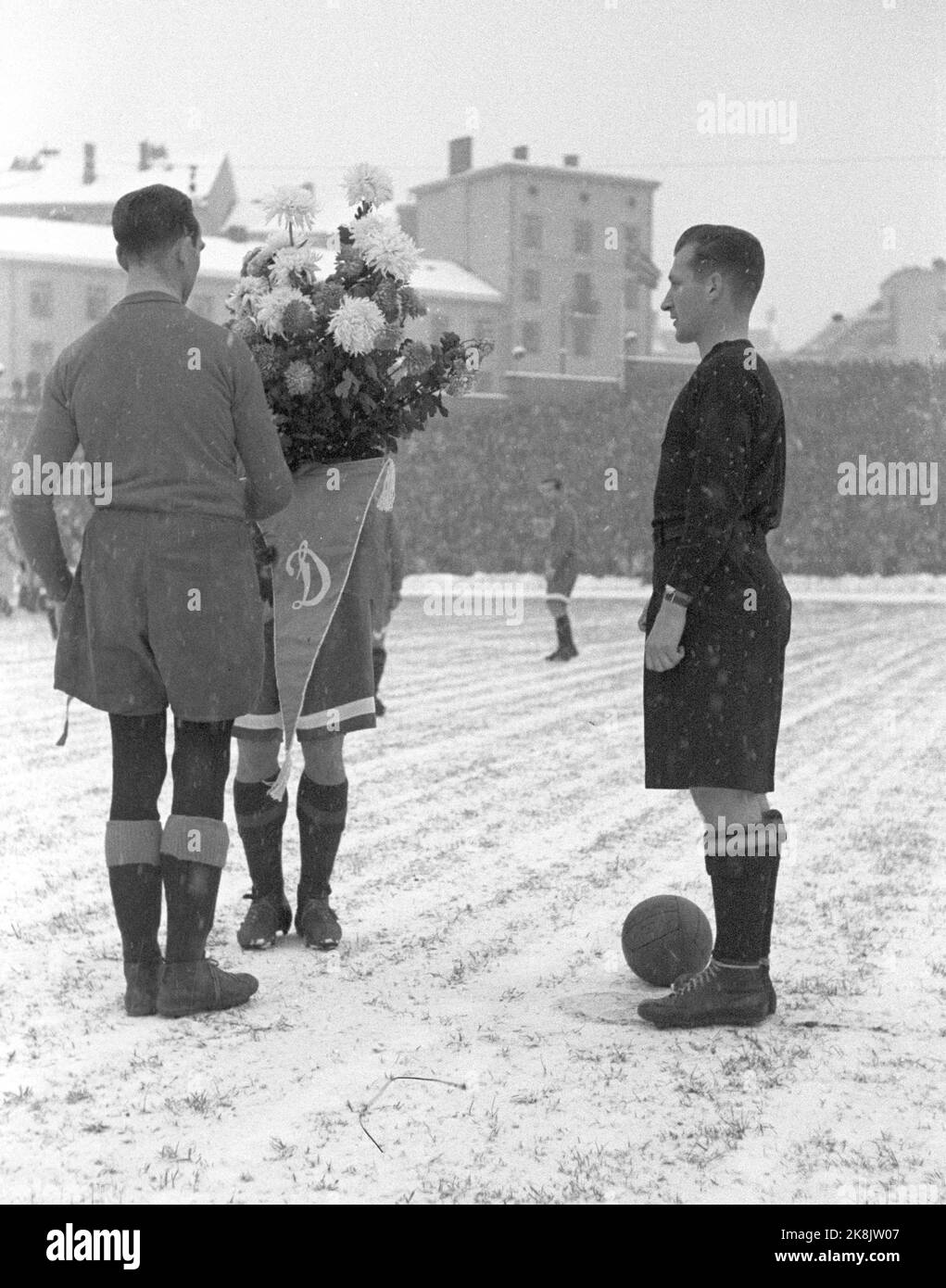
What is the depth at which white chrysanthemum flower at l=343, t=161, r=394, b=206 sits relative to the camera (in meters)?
5.14

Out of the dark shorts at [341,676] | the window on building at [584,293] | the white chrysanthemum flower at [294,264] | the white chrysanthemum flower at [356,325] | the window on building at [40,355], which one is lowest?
the dark shorts at [341,676]

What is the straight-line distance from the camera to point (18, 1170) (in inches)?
121

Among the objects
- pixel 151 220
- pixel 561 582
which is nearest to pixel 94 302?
pixel 561 582

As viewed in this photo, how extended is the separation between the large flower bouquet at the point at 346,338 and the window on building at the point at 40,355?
5263cm

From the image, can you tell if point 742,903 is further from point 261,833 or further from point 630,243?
point 630,243

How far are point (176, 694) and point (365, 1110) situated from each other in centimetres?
121

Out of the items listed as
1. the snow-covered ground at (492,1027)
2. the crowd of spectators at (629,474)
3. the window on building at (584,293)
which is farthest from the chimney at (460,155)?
the snow-covered ground at (492,1027)

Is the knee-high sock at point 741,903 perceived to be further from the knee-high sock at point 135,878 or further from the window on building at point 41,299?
the window on building at point 41,299

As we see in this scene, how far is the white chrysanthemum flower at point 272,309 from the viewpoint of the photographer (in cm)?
485

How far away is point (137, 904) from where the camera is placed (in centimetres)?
418

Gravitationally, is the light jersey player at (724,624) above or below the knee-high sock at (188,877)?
above

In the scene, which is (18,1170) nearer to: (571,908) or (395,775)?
(571,908)

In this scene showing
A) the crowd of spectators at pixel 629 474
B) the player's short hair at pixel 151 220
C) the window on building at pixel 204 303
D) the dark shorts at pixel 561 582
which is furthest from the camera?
the window on building at pixel 204 303
